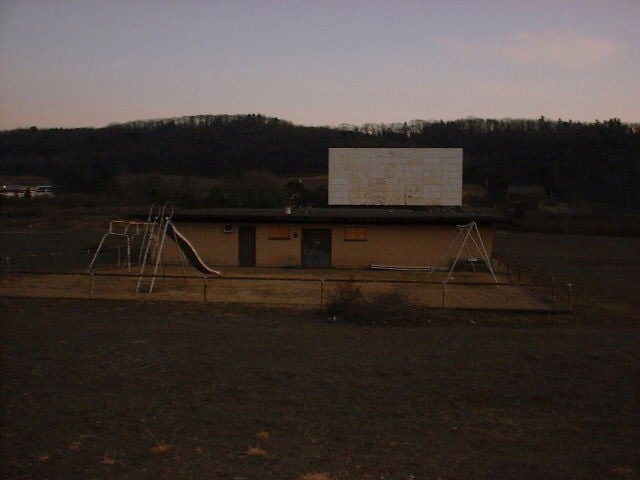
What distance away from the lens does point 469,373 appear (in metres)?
9.56

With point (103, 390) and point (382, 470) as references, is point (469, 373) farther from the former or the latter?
point (103, 390)

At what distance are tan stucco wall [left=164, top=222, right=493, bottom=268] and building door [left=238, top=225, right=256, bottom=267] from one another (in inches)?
6.6

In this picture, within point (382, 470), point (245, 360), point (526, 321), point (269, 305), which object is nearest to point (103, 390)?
point (245, 360)

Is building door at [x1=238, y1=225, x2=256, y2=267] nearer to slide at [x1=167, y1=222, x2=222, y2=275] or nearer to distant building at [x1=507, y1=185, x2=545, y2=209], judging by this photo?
slide at [x1=167, y1=222, x2=222, y2=275]

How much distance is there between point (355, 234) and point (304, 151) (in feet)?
264

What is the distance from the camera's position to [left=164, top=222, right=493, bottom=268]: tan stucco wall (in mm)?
24484

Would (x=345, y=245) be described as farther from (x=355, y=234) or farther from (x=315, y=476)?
(x=315, y=476)

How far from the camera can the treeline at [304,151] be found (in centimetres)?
8306

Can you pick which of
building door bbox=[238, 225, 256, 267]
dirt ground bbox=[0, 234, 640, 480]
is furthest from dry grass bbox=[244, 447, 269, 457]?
building door bbox=[238, 225, 256, 267]

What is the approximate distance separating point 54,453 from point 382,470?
3302mm

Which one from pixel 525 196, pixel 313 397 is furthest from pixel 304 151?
pixel 313 397

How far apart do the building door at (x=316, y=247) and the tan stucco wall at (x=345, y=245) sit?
208mm

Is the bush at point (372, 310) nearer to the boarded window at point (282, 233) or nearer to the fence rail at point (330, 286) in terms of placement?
the fence rail at point (330, 286)

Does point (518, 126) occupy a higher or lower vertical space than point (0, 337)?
higher
